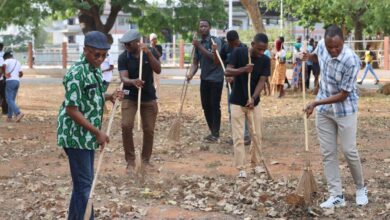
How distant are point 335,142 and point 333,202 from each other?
619 mm

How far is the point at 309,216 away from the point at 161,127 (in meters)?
7.15

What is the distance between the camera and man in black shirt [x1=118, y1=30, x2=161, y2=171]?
324 inches

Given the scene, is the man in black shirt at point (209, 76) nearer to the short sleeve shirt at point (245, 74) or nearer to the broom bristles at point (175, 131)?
the broom bristles at point (175, 131)

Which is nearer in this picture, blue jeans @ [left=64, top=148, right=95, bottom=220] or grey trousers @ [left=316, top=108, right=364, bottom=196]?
blue jeans @ [left=64, top=148, right=95, bottom=220]

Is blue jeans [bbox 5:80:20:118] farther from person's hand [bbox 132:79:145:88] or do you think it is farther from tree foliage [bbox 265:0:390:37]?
tree foliage [bbox 265:0:390:37]

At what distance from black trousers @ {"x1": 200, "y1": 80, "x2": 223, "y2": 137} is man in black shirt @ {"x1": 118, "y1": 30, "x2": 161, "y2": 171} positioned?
8.23 feet

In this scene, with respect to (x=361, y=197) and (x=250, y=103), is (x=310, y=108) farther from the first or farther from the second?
(x=250, y=103)

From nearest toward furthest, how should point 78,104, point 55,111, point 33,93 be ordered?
point 78,104
point 55,111
point 33,93

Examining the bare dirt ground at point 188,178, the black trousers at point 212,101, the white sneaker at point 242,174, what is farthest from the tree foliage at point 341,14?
the white sneaker at point 242,174

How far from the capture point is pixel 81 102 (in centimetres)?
533

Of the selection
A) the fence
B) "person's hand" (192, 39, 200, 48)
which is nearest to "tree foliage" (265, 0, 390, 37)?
the fence

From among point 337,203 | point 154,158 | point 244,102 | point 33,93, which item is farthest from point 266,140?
point 33,93

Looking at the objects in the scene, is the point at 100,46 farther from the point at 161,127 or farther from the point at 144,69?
the point at 161,127

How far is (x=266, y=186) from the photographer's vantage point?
7602mm
